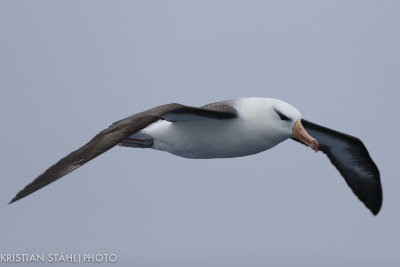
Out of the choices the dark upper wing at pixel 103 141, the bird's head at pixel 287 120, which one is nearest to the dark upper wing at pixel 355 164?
the bird's head at pixel 287 120

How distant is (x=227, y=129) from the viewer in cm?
966

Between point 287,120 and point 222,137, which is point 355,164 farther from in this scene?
point 222,137

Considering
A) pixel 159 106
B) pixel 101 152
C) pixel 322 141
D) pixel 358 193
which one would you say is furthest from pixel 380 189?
pixel 101 152

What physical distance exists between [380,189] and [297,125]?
394 centimetres

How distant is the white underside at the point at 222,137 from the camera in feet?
31.6

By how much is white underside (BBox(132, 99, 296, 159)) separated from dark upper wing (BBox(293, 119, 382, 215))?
2.78 metres

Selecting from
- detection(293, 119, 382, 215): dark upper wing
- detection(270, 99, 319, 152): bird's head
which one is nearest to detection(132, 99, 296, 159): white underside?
detection(270, 99, 319, 152): bird's head

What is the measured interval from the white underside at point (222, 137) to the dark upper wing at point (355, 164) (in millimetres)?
2782

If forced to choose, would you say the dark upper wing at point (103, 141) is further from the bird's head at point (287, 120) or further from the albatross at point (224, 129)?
the bird's head at point (287, 120)

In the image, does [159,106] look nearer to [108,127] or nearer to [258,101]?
[108,127]

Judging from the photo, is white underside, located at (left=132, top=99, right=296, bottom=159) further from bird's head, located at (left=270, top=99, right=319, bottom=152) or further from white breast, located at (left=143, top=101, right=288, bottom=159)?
bird's head, located at (left=270, top=99, right=319, bottom=152)

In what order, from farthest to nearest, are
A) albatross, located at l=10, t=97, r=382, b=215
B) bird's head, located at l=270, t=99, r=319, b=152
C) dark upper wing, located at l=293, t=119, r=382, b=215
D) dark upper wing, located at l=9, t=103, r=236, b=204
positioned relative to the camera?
1. dark upper wing, located at l=293, t=119, r=382, b=215
2. bird's head, located at l=270, t=99, r=319, b=152
3. albatross, located at l=10, t=97, r=382, b=215
4. dark upper wing, located at l=9, t=103, r=236, b=204

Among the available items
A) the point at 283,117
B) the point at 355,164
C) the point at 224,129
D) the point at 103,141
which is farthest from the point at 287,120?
the point at 355,164

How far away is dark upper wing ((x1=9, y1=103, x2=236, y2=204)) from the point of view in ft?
23.3
